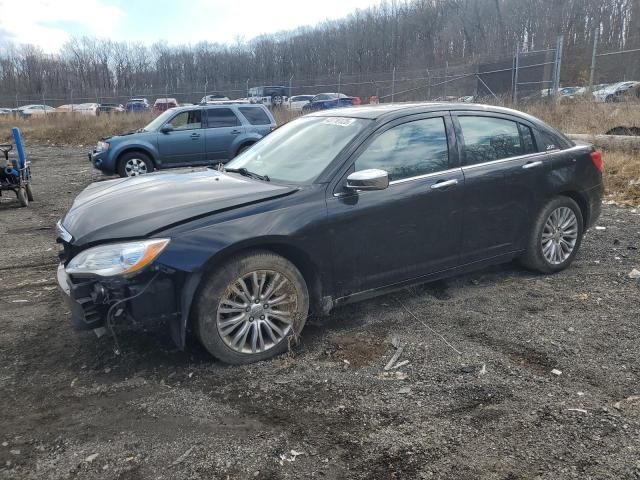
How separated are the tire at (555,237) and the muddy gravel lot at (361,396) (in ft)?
1.17

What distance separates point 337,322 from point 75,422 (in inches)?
79.9

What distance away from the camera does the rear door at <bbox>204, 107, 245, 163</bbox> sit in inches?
499

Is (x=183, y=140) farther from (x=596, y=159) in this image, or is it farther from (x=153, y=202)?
(x=596, y=159)

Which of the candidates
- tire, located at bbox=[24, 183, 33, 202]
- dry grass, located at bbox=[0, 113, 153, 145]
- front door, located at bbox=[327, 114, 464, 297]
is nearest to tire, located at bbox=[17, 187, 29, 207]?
tire, located at bbox=[24, 183, 33, 202]

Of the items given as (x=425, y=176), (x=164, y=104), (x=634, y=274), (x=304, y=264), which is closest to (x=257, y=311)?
(x=304, y=264)

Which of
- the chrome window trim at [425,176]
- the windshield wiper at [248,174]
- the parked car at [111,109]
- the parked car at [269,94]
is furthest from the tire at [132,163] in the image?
the parked car at [111,109]

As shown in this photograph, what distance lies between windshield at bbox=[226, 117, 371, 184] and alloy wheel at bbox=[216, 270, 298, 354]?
32.6 inches

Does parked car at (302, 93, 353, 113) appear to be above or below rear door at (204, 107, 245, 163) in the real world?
above

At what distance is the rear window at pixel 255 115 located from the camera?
1298cm

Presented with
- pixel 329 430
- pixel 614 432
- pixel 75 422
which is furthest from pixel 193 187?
pixel 614 432

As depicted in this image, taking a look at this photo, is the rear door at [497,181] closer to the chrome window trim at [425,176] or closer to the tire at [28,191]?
the chrome window trim at [425,176]

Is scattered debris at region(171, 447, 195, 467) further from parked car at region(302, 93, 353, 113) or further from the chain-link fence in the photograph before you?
parked car at region(302, 93, 353, 113)

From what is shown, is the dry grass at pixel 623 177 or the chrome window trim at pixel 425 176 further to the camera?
the dry grass at pixel 623 177

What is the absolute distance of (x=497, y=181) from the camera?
4.52 metres
